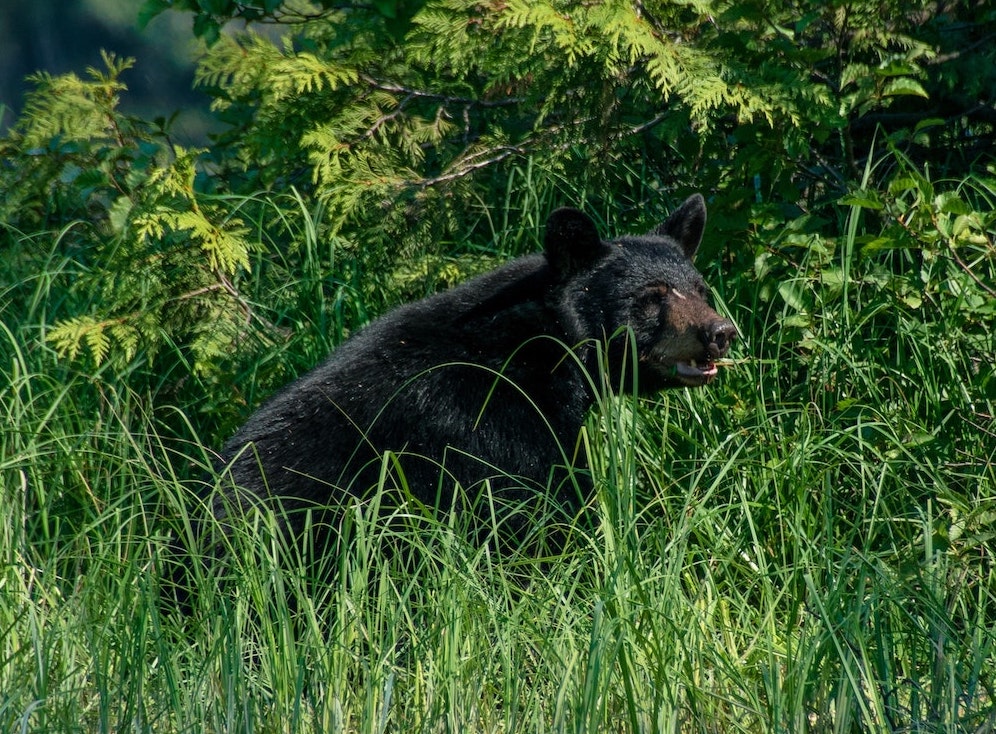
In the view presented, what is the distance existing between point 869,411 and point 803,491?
85cm

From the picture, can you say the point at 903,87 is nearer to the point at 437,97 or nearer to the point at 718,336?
the point at 718,336

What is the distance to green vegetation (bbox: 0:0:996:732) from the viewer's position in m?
2.95

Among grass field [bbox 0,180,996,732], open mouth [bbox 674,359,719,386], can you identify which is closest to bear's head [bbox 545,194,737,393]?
open mouth [bbox 674,359,719,386]

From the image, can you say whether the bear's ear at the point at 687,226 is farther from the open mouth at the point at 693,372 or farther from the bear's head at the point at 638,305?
the open mouth at the point at 693,372

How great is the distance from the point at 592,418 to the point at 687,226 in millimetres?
827

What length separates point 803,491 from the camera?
3.74 m

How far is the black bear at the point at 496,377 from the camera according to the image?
3770 millimetres

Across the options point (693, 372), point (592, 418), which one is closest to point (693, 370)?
point (693, 372)

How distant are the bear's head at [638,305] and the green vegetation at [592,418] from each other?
0.23 meters

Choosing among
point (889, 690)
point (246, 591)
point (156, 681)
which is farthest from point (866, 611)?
point (156, 681)

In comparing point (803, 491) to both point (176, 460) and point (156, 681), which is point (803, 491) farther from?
point (176, 460)

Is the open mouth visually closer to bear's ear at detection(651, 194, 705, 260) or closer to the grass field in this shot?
the grass field

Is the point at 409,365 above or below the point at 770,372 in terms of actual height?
above

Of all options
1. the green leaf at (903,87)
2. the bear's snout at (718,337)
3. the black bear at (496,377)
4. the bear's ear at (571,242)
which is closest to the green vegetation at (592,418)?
the green leaf at (903,87)
